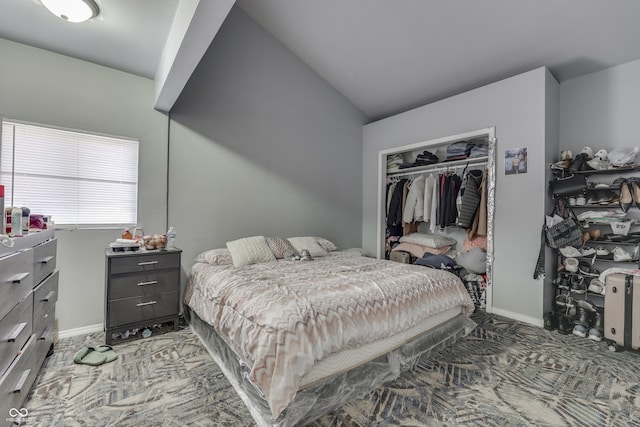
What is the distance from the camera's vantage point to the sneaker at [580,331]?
8.87 ft

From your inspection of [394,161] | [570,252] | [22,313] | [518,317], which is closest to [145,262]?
[22,313]

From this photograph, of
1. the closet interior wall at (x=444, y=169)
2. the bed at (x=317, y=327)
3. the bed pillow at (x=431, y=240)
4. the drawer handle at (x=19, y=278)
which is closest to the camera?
the drawer handle at (x=19, y=278)

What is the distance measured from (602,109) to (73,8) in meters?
4.93

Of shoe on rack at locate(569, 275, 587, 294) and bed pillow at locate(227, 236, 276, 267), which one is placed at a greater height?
bed pillow at locate(227, 236, 276, 267)

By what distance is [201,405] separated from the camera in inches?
67.1

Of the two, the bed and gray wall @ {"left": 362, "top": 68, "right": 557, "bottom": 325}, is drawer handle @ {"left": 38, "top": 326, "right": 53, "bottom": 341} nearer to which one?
the bed

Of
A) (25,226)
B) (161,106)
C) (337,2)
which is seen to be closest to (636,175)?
(337,2)

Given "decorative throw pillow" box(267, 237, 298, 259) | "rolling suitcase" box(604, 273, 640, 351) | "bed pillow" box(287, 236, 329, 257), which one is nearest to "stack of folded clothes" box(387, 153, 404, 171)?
"bed pillow" box(287, 236, 329, 257)

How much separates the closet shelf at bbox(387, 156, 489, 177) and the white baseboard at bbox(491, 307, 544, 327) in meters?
1.82

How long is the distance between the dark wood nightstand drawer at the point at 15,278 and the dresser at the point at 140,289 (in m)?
0.83

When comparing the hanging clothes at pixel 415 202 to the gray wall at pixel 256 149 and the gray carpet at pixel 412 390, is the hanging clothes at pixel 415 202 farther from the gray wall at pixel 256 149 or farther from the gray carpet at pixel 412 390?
the gray carpet at pixel 412 390

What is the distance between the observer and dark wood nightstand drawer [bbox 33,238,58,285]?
1.70 m

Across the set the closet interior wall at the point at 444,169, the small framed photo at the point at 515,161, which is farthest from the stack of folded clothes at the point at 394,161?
the small framed photo at the point at 515,161

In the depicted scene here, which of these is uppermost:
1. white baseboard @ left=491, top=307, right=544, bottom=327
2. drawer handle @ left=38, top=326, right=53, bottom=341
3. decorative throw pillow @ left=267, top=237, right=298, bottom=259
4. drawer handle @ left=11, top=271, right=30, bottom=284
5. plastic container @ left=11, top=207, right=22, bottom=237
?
plastic container @ left=11, top=207, right=22, bottom=237
